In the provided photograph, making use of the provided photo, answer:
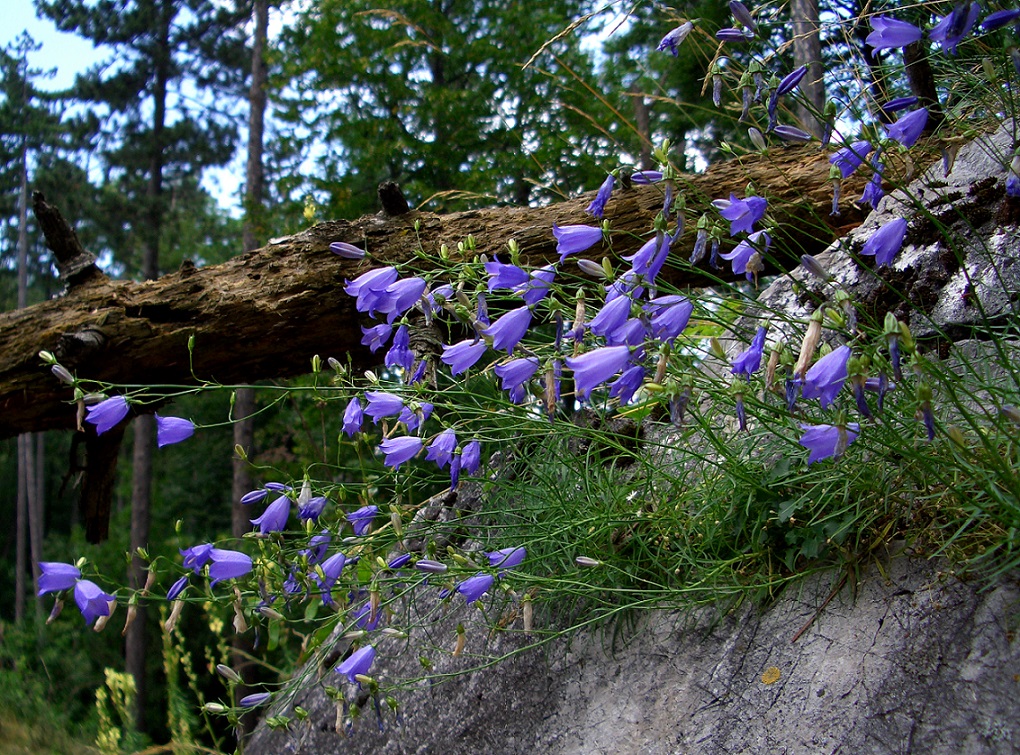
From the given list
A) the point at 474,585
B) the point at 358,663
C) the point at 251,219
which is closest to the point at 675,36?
the point at 474,585

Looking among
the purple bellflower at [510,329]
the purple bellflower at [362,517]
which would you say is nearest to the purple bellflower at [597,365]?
the purple bellflower at [510,329]

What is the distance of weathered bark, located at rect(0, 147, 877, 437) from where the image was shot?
291 cm

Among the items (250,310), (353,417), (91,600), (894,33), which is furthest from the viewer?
(250,310)

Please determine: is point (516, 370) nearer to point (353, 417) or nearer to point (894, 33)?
point (353, 417)

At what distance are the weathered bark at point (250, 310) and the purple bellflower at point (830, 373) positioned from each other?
164 centimetres

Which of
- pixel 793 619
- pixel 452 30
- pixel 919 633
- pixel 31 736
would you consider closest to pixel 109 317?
pixel 793 619

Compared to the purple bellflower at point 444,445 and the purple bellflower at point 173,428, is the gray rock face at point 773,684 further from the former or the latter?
the purple bellflower at point 173,428

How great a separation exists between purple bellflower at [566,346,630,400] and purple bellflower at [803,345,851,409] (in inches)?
12.4

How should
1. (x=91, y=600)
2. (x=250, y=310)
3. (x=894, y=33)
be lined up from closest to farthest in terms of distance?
(x=894, y=33) → (x=91, y=600) → (x=250, y=310)

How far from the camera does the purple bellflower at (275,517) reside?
6.13ft

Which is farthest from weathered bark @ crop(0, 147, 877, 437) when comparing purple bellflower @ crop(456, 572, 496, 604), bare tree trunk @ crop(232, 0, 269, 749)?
bare tree trunk @ crop(232, 0, 269, 749)

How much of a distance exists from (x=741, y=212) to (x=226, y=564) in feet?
4.53

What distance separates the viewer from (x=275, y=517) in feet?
6.18

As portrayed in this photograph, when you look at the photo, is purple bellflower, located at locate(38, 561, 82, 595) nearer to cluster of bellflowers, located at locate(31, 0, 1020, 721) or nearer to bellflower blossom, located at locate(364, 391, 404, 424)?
cluster of bellflowers, located at locate(31, 0, 1020, 721)
